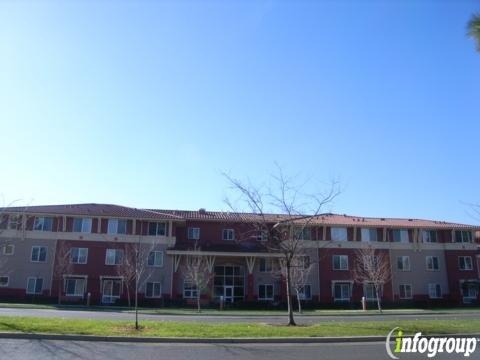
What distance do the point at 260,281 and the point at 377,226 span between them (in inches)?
546

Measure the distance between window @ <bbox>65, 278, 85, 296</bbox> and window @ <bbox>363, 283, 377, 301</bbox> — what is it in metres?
28.0

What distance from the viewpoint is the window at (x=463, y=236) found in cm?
5348

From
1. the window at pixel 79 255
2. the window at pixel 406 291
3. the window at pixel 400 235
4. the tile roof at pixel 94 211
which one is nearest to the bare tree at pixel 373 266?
the window at pixel 406 291

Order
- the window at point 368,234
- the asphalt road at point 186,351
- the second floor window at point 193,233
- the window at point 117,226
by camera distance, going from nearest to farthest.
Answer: the asphalt road at point 186,351
the window at point 117,226
the second floor window at point 193,233
the window at point 368,234

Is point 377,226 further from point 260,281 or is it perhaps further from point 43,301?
point 43,301

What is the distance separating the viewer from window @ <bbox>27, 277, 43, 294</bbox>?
45.0 metres

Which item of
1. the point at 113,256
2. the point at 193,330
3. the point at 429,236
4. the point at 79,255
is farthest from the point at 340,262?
the point at 193,330

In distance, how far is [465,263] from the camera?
5269 centimetres

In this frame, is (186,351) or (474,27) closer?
(474,27)

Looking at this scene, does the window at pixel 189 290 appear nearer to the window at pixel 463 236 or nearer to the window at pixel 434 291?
the window at pixel 434 291

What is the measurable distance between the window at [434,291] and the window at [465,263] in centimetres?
335

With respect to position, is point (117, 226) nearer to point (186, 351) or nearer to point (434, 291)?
point (434, 291)

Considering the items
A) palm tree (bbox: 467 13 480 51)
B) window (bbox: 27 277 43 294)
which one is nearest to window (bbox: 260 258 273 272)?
window (bbox: 27 277 43 294)

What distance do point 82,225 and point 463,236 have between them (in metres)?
40.9
